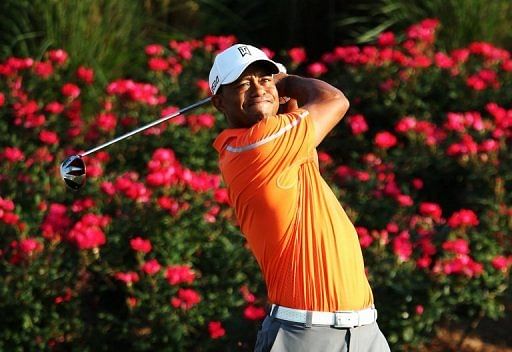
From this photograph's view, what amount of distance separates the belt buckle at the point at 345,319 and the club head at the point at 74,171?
1204 mm

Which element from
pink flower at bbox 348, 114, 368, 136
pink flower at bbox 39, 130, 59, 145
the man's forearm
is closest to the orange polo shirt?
the man's forearm

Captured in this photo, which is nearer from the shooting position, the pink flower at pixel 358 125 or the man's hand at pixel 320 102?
the man's hand at pixel 320 102

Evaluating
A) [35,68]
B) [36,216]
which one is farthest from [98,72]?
[36,216]

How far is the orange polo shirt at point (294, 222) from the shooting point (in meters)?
3.58

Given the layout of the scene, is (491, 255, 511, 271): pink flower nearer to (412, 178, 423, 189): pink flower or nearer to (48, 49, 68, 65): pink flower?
(412, 178, 423, 189): pink flower

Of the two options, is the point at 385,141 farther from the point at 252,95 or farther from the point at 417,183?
the point at 252,95

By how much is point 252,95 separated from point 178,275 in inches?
64.0

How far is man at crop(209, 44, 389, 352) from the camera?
141 inches

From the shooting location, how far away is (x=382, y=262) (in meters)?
5.37

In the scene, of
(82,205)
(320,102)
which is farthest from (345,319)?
(82,205)

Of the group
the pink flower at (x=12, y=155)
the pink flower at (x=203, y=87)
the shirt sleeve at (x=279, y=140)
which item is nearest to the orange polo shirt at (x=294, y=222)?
the shirt sleeve at (x=279, y=140)

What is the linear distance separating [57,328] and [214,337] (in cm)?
74

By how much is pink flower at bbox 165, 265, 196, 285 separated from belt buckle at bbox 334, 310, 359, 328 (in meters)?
1.69

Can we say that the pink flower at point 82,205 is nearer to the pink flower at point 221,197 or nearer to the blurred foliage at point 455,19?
the pink flower at point 221,197
